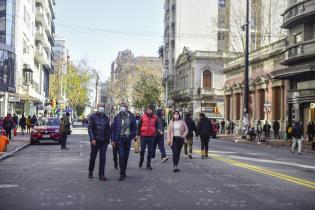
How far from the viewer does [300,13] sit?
36781 millimetres

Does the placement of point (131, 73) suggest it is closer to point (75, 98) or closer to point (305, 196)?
point (75, 98)

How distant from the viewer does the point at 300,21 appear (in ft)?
124

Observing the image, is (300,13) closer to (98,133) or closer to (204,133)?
(204,133)

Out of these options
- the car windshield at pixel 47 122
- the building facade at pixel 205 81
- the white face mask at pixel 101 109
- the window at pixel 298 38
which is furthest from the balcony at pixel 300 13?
the building facade at pixel 205 81

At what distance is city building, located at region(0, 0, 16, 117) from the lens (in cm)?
4162

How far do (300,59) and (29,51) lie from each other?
33821mm

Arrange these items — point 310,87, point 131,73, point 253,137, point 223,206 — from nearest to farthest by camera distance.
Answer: point 223,206, point 310,87, point 253,137, point 131,73

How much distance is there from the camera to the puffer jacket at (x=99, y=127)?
1295 cm

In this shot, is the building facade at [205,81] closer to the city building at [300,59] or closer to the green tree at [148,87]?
the green tree at [148,87]

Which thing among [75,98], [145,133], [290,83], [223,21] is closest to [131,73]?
[75,98]

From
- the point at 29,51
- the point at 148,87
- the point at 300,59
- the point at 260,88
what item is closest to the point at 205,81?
the point at 148,87

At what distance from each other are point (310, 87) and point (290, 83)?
590cm

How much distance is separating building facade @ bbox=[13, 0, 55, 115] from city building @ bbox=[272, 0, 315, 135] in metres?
22.7

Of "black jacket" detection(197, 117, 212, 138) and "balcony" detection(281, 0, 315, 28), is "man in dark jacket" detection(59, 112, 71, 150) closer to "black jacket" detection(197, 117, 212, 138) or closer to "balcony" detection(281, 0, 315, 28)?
"black jacket" detection(197, 117, 212, 138)
